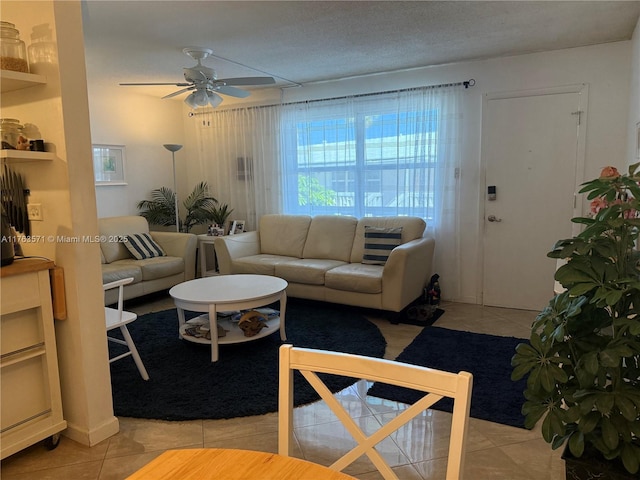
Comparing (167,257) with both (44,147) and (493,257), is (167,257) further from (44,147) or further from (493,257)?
(493,257)

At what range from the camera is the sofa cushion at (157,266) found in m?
→ 4.59

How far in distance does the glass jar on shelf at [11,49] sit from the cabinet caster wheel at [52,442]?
1.74m

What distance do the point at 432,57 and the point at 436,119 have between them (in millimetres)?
608

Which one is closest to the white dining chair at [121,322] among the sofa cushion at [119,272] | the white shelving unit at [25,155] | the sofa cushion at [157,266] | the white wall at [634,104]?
the white shelving unit at [25,155]

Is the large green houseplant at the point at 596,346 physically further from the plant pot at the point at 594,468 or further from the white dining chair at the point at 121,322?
the white dining chair at the point at 121,322

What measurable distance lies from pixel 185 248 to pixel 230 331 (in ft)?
6.34

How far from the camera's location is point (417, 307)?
14.0 ft

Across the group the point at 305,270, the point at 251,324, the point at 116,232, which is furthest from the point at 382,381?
the point at 116,232

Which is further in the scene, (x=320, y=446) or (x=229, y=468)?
(x=320, y=446)

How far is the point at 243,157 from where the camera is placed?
226 inches

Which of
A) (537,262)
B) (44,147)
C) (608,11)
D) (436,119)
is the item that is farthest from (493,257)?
(44,147)

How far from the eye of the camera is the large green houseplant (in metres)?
1.48

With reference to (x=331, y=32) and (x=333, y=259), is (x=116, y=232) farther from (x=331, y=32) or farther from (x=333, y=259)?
(x=331, y=32)

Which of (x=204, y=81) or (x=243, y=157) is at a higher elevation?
(x=204, y=81)
